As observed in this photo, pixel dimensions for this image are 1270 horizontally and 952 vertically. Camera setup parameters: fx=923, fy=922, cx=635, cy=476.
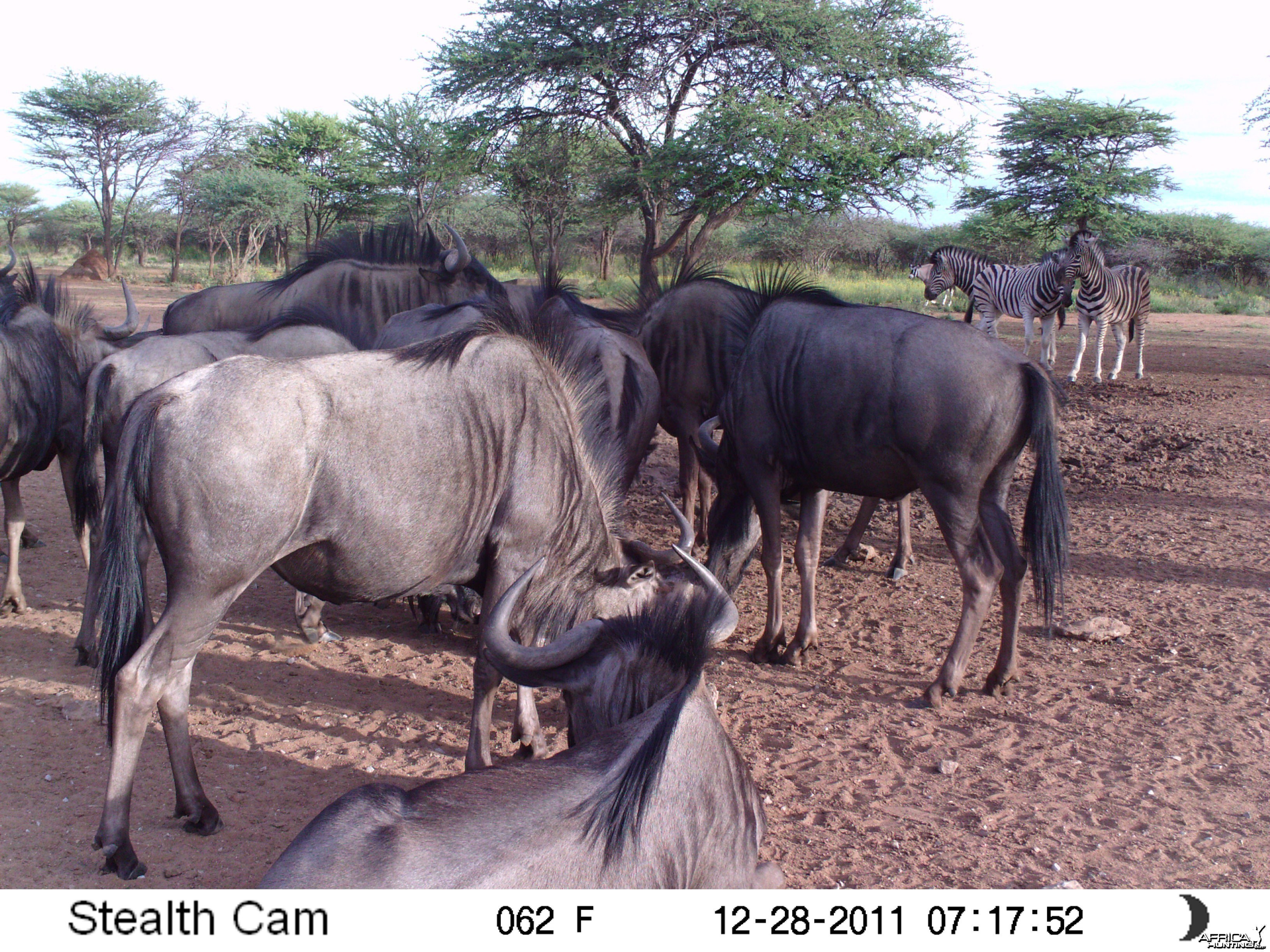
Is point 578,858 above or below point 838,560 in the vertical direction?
above

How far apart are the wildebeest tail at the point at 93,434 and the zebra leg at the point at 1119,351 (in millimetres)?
12894

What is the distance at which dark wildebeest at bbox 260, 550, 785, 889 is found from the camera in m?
1.98

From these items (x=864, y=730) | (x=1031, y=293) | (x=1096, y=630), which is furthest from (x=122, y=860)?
(x=1031, y=293)

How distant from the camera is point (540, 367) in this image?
11.7ft

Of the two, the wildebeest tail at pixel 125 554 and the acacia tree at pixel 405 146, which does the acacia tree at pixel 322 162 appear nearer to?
the acacia tree at pixel 405 146

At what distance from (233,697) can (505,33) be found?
632 inches

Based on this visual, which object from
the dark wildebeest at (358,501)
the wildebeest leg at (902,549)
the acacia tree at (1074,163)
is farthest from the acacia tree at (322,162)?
the dark wildebeest at (358,501)

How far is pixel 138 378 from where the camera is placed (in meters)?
4.51

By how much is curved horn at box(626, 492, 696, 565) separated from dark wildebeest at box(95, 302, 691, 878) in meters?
0.01

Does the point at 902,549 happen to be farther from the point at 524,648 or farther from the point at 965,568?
the point at 524,648

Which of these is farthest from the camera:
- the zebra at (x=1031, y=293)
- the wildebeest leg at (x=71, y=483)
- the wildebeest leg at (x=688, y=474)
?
the zebra at (x=1031, y=293)

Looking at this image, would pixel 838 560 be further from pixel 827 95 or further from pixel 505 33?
pixel 505 33

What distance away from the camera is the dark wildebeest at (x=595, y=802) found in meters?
1.98

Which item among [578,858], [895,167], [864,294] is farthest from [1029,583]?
[864,294]
